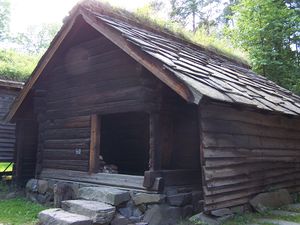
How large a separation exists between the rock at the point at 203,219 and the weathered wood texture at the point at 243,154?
185mm

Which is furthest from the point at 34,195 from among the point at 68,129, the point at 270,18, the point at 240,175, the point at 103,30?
the point at 270,18

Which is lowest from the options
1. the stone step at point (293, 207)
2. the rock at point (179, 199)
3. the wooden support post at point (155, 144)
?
the stone step at point (293, 207)

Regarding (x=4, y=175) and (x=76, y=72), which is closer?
(x=76, y=72)

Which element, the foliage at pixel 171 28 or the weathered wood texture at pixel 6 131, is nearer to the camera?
the foliage at pixel 171 28

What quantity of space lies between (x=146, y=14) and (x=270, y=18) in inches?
359

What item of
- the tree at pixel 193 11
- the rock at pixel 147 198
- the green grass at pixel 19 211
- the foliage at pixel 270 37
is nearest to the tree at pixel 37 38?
the tree at pixel 193 11

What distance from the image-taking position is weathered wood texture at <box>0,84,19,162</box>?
1280 centimetres

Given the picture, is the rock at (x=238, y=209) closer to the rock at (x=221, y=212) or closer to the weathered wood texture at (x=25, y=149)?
the rock at (x=221, y=212)

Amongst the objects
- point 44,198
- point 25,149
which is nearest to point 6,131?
point 25,149

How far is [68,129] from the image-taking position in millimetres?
8438

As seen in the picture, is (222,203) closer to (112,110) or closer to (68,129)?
(112,110)

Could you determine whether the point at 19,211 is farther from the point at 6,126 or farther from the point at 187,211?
the point at 6,126

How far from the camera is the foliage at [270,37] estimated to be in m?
16.0

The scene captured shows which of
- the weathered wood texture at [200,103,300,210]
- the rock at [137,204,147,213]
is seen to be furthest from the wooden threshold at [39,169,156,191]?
the weathered wood texture at [200,103,300,210]
